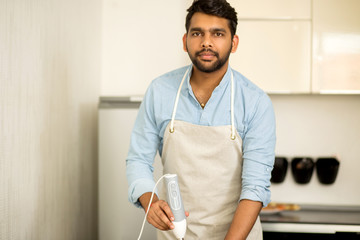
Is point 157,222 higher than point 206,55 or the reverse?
the reverse

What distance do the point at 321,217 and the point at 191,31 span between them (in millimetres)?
1449

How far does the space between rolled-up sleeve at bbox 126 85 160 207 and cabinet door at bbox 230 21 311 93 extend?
923 millimetres

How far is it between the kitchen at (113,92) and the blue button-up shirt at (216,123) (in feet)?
1.31

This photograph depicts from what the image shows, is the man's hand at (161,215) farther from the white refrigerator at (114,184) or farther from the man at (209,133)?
the white refrigerator at (114,184)

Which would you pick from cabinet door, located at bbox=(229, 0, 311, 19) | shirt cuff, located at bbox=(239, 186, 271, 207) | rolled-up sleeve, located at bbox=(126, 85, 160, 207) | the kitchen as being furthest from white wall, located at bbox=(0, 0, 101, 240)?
cabinet door, located at bbox=(229, 0, 311, 19)

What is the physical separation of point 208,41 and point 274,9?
1053 millimetres

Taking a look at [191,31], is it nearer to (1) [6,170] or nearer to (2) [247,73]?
(1) [6,170]

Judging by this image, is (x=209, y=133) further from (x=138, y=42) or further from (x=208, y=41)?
(x=138, y=42)

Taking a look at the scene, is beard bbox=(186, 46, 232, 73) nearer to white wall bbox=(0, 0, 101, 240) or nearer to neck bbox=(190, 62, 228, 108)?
neck bbox=(190, 62, 228, 108)

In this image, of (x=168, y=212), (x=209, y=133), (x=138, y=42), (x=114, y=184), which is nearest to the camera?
(x=168, y=212)

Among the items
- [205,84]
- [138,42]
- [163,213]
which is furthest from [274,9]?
[163,213]

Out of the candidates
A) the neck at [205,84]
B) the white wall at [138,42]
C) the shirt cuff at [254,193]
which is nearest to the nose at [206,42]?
the neck at [205,84]

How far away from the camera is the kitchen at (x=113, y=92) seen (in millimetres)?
1375

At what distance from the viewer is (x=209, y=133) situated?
136 cm
